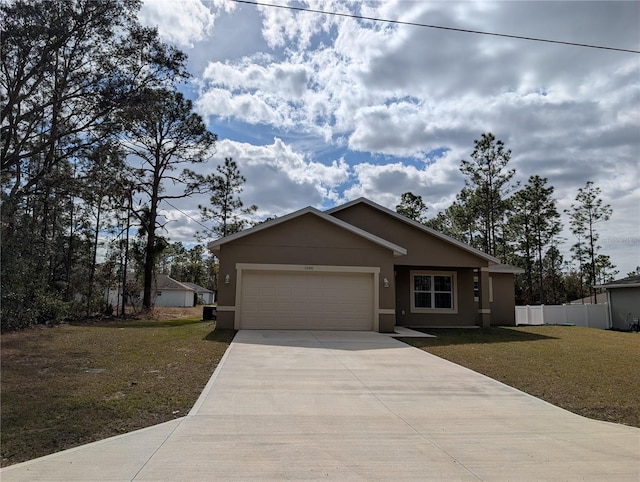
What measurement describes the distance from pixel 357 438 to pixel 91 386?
467cm

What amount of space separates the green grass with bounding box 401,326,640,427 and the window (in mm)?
3357

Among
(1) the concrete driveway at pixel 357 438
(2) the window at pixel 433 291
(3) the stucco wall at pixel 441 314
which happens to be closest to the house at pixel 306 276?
(3) the stucco wall at pixel 441 314

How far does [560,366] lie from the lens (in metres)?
10.2

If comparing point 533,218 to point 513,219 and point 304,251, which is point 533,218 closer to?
point 513,219

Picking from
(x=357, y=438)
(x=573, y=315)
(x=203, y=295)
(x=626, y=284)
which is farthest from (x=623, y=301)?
(x=203, y=295)

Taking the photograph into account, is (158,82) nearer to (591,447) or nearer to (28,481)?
(28,481)

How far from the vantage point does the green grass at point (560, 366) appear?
23.9 feet

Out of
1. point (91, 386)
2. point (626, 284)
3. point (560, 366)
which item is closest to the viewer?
point (91, 386)

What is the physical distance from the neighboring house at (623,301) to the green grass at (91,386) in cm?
2404

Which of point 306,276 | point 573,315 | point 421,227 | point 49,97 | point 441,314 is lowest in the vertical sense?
point 573,315

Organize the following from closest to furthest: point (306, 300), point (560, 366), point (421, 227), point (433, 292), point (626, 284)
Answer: point (560, 366) → point (306, 300) → point (421, 227) → point (433, 292) → point (626, 284)

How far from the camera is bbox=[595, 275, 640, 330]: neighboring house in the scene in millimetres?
26086

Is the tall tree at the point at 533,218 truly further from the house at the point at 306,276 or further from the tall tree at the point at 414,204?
the house at the point at 306,276

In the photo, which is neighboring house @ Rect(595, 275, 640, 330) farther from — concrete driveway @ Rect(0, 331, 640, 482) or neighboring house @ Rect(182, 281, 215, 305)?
neighboring house @ Rect(182, 281, 215, 305)
